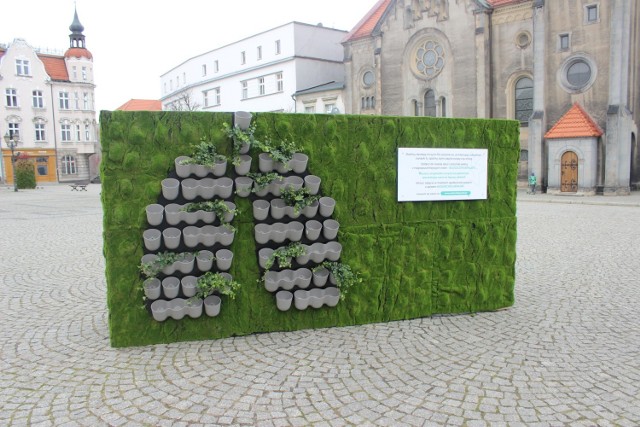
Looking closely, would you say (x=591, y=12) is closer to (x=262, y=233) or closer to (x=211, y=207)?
(x=262, y=233)

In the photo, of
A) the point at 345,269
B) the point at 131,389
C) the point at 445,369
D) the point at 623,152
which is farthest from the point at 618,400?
the point at 623,152

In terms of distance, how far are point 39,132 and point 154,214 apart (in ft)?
208

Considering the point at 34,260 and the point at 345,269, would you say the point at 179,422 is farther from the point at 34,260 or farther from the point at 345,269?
the point at 34,260

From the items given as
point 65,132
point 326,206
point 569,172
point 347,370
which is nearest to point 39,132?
point 65,132

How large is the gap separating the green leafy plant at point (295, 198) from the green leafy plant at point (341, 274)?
73cm

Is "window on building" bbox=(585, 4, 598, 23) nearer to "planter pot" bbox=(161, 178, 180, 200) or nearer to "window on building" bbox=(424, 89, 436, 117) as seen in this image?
"window on building" bbox=(424, 89, 436, 117)

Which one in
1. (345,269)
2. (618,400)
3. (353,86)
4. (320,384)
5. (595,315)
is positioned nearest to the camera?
(618,400)

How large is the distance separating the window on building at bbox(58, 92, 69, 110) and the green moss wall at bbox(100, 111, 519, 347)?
63.8m

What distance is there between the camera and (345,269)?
6051mm

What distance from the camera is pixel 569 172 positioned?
106ft

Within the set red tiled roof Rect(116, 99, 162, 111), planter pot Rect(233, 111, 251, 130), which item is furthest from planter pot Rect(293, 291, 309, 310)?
red tiled roof Rect(116, 99, 162, 111)

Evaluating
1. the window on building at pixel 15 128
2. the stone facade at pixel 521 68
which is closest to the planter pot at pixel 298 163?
the stone facade at pixel 521 68

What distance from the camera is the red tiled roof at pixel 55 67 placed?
Answer: 61.2m

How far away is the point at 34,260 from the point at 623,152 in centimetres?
3164
